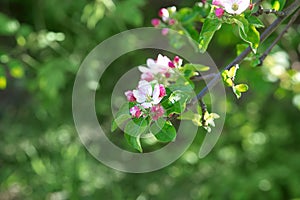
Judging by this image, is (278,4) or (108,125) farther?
(108,125)

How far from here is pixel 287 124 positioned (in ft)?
7.25

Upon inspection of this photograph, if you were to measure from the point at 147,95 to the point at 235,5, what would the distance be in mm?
192

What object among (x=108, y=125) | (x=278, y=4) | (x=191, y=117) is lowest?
(x=108, y=125)

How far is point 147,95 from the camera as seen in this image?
0.80 metres

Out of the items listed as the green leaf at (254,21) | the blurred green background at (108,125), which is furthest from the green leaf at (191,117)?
the blurred green background at (108,125)

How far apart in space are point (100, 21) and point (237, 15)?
1.39 metres

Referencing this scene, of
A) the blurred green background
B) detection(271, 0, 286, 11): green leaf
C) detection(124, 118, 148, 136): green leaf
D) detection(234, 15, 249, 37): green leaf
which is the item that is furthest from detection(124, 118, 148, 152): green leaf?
the blurred green background

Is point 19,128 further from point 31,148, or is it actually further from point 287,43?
point 287,43

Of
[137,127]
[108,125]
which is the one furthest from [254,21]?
[108,125]

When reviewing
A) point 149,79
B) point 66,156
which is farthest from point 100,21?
point 149,79

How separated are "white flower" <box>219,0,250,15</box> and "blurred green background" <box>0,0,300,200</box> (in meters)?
0.89

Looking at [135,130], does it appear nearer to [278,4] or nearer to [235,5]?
[235,5]

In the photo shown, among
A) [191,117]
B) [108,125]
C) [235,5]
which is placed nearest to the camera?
[235,5]

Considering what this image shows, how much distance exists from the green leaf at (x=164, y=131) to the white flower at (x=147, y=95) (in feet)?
0.11
